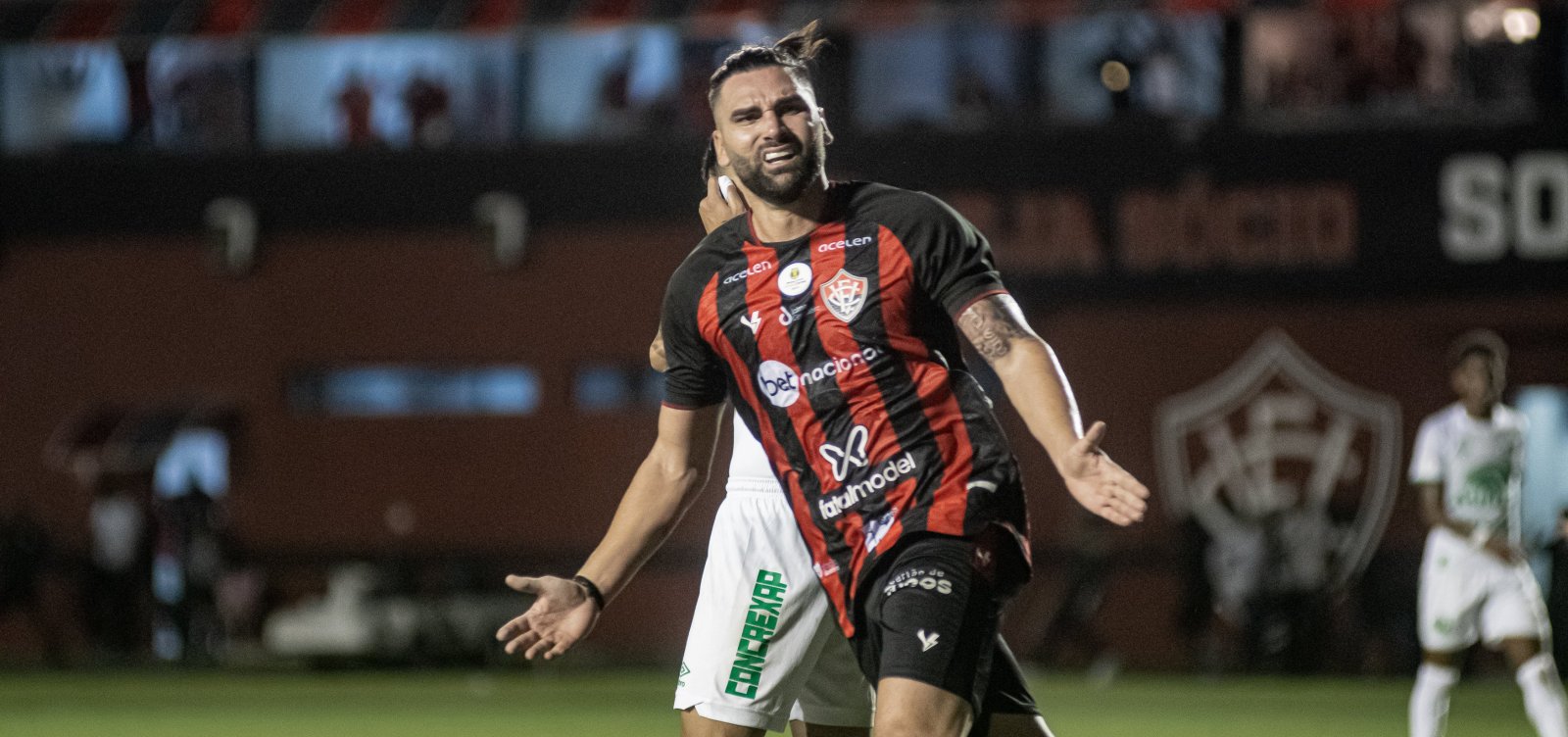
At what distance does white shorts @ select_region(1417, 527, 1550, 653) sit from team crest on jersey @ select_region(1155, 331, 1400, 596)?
31.4 ft

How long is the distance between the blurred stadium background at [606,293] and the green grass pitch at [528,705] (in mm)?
303

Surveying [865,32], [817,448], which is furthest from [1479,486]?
[865,32]

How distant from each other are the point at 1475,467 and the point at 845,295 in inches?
244

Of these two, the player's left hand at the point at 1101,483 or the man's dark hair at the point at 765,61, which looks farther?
the man's dark hair at the point at 765,61

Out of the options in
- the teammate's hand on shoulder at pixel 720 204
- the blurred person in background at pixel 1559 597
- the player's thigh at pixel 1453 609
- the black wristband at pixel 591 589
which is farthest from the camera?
the blurred person in background at pixel 1559 597

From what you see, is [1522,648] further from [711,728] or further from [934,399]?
[934,399]

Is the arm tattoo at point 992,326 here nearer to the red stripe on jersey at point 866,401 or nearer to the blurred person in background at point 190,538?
the red stripe on jersey at point 866,401

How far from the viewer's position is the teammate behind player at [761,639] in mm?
6074

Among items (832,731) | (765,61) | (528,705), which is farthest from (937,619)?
(528,705)

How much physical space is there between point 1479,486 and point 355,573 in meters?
14.1

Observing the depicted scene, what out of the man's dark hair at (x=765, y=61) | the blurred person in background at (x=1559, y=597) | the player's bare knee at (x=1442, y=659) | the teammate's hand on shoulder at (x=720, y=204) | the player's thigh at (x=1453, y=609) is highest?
the man's dark hair at (x=765, y=61)

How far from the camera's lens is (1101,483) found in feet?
15.3

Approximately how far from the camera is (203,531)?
75.9 feet

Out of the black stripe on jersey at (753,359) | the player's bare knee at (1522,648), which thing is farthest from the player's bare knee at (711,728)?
the player's bare knee at (1522,648)
